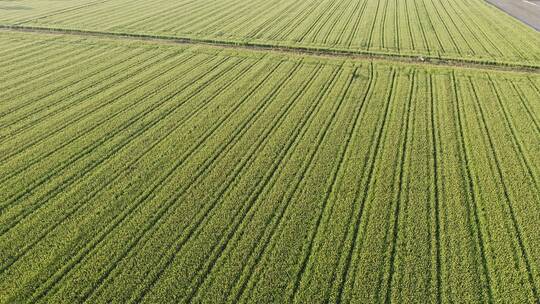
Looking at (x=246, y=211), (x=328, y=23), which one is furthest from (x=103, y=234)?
(x=328, y=23)

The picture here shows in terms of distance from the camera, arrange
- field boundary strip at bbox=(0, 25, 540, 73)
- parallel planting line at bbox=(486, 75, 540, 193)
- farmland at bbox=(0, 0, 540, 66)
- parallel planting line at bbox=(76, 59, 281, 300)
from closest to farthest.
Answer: parallel planting line at bbox=(76, 59, 281, 300)
parallel planting line at bbox=(486, 75, 540, 193)
field boundary strip at bbox=(0, 25, 540, 73)
farmland at bbox=(0, 0, 540, 66)

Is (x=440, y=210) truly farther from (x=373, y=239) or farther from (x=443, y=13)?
(x=443, y=13)

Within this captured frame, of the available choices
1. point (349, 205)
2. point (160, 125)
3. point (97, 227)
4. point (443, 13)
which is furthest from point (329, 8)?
point (97, 227)

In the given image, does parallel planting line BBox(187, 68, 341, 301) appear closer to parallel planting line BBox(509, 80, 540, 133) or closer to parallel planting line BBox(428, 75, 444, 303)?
parallel planting line BBox(428, 75, 444, 303)

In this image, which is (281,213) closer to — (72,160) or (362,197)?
(362,197)

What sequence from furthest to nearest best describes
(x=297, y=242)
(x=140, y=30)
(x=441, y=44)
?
(x=140, y=30) < (x=441, y=44) < (x=297, y=242)

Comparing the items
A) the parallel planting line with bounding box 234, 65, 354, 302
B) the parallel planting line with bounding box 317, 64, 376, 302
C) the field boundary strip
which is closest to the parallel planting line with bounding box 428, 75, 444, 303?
the parallel planting line with bounding box 317, 64, 376, 302

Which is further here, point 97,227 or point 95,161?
point 95,161

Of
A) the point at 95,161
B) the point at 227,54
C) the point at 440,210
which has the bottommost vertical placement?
the point at 440,210
